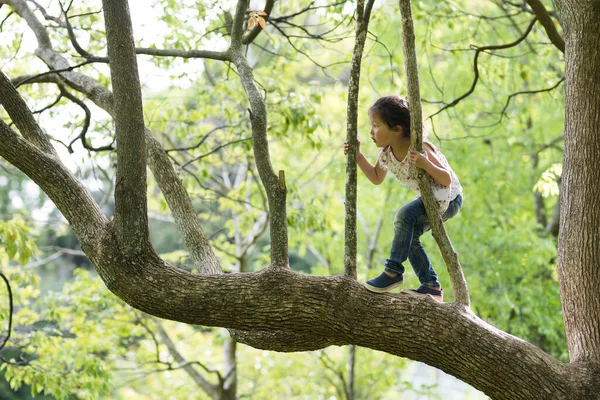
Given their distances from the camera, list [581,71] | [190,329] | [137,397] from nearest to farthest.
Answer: [581,71] < [190,329] < [137,397]

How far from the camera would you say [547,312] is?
9.10 meters

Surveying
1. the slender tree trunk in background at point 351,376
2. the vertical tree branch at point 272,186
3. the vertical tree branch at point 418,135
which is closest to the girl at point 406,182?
the vertical tree branch at point 418,135

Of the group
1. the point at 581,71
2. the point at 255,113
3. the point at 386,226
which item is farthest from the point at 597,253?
the point at 386,226

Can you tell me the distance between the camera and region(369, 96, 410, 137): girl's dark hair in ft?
10.8

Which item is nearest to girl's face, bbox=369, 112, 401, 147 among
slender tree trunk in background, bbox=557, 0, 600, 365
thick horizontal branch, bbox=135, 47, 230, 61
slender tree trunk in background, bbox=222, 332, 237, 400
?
slender tree trunk in background, bbox=557, 0, 600, 365

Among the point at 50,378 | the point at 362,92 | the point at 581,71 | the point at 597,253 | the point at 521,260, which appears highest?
the point at 362,92

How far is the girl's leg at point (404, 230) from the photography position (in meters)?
3.40

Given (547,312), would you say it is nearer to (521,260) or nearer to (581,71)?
(521,260)

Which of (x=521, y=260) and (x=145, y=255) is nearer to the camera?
(x=145, y=255)

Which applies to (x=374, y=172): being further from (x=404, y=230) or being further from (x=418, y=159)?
(x=418, y=159)

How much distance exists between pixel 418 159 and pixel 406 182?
0.59 meters

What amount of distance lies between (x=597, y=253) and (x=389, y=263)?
→ 1.13m

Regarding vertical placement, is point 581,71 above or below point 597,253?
above

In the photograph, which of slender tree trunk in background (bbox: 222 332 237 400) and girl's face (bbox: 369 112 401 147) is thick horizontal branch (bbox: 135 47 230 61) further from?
slender tree trunk in background (bbox: 222 332 237 400)
